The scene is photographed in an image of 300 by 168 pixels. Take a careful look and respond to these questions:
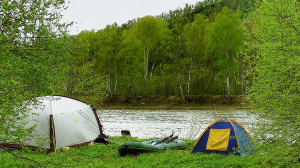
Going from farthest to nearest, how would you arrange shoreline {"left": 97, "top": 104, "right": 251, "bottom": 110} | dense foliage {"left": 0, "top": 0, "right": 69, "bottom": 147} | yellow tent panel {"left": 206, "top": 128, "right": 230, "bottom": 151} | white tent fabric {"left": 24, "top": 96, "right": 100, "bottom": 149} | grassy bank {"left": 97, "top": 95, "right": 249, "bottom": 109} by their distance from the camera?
grassy bank {"left": 97, "top": 95, "right": 249, "bottom": 109} → shoreline {"left": 97, "top": 104, "right": 251, "bottom": 110} → white tent fabric {"left": 24, "top": 96, "right": 100, "bottom": 149} → yellow tent panel {"left": 206, "top": 128, "right": 230, "bottom": 151} → dense foliage {"left": 0, "top": 0, "right": 69, "bottom": 147}

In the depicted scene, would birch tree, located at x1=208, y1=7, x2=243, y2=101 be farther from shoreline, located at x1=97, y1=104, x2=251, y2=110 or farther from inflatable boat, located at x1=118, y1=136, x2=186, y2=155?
inflatable boat, located at x1=118, y1=136, x2=186, y2=155

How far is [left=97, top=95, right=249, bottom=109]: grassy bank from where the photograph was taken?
127ft

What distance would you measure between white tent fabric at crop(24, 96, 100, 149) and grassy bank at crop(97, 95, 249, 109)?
24.9 meters

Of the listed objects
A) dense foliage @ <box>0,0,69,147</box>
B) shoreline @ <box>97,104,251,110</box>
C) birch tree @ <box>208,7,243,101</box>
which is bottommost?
shoreline @ <box>97,104,251,110</box>

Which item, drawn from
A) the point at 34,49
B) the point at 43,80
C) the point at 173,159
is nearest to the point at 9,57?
the point at 34,49

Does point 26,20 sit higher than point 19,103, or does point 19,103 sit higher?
point 26,20

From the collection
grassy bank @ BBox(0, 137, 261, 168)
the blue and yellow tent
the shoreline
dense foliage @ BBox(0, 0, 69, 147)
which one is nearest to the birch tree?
the shoreline

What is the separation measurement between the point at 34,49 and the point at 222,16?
37586 millimetres

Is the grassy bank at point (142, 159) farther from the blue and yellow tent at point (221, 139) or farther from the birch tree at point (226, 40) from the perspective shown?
the birch tree at point (226, 40)

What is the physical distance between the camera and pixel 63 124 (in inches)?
520

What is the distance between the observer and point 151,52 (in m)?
51.2

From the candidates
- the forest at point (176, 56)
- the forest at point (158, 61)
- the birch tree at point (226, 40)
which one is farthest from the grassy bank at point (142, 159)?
the birch tree at point (226, 40)

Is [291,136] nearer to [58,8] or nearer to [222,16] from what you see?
[58,8]

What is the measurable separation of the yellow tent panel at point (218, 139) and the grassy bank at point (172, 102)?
25394mm
